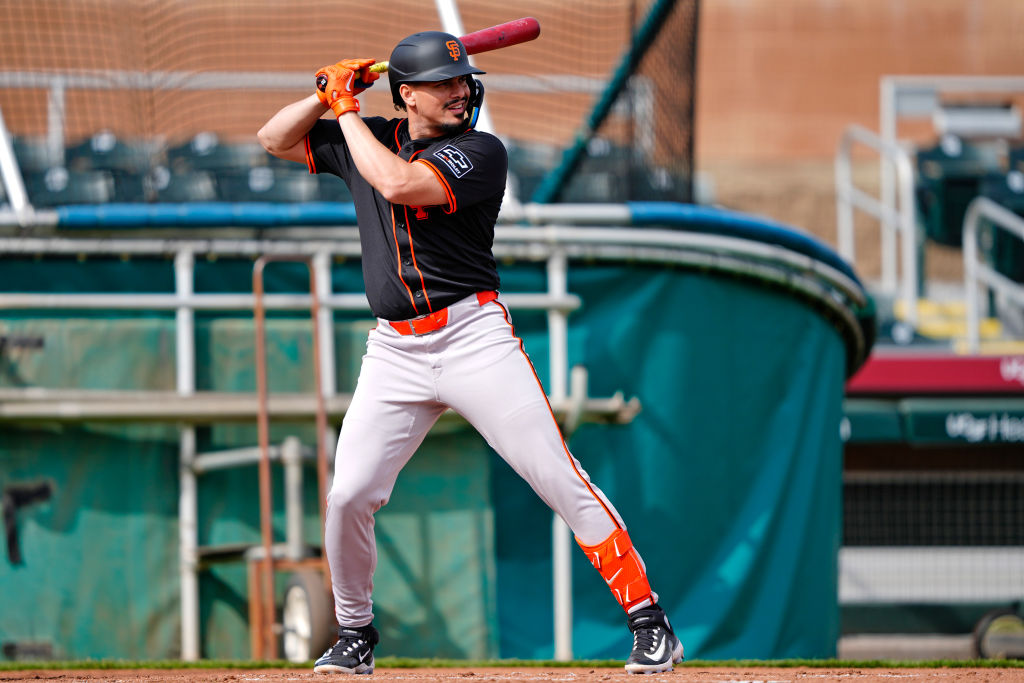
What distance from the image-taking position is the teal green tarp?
220 inches

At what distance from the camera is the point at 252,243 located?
568cm

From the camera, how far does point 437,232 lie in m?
3.63

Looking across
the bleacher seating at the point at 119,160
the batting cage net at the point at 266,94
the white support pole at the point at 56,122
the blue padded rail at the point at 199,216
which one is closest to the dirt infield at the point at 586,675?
the blue padded rail at the point at 199,216

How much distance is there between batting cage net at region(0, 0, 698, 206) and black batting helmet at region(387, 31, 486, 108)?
2.44 meters

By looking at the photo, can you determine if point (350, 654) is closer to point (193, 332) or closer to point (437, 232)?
point (437, 232)

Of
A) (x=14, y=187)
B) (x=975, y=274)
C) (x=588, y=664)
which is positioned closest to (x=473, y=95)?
(x=588, y=664)

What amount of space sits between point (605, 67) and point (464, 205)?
6288 millimetres

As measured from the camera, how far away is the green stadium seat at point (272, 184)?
7268 mm

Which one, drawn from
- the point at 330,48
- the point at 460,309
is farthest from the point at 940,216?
the point at 460,309

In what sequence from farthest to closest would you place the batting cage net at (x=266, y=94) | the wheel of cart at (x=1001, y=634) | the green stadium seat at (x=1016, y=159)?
the green stadium seat at (x=1016, y=159) → the wheel of cart at (x=1001, y=634) → the batting cage net at (x=266, y=94)

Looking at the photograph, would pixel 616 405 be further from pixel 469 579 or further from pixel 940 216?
pixel 940 216

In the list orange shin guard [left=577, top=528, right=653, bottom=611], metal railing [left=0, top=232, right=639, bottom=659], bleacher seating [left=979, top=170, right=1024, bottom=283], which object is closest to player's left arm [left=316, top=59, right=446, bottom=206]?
orange shin guard [left=577, top=528, right=653, bottom=611]

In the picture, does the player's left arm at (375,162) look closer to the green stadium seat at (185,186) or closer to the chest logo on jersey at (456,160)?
the chest logo on jersey at (456,160)

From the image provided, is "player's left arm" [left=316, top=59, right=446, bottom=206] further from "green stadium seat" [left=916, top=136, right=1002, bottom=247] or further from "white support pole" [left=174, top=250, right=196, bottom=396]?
"green stadium seat" [left=916, top=136, right=1002, bottom=247]
